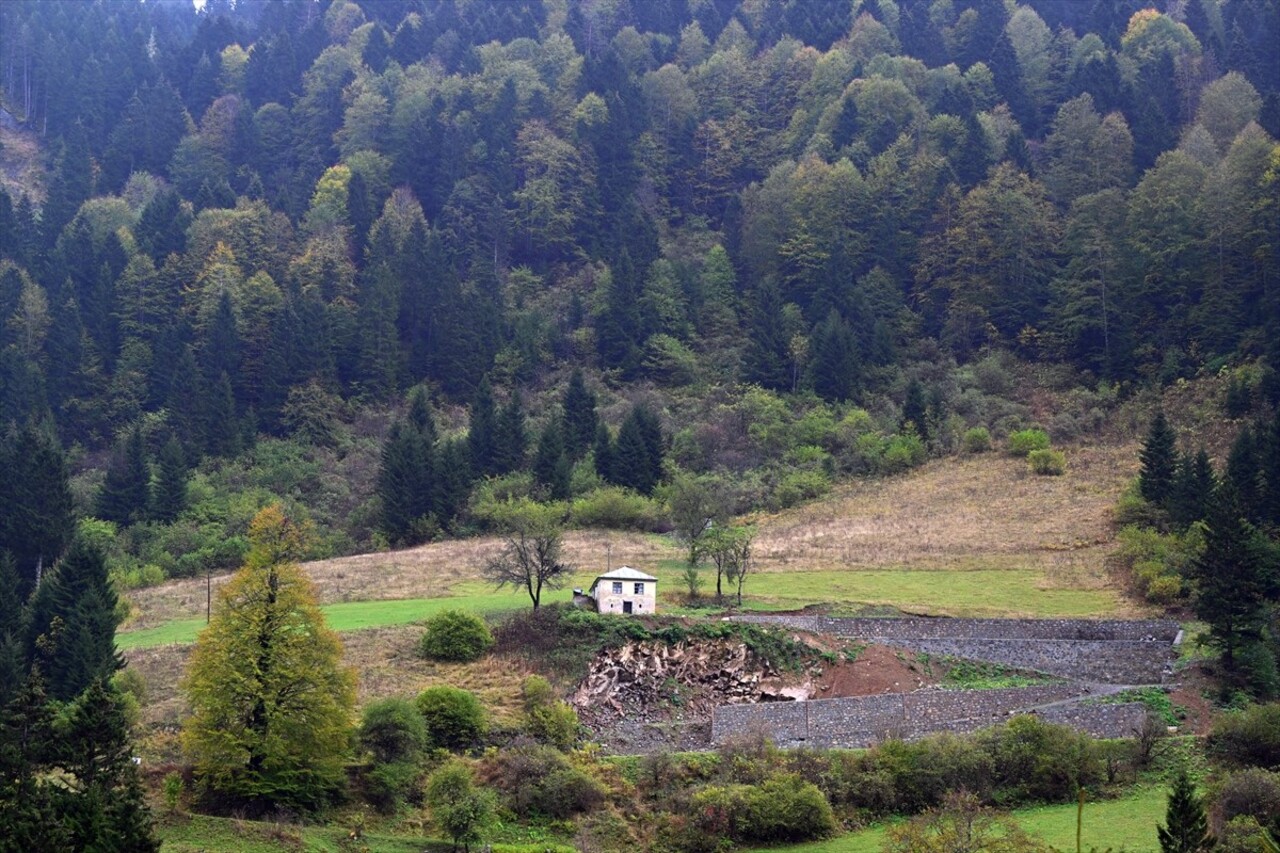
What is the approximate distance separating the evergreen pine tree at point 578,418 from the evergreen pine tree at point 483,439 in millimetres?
3997

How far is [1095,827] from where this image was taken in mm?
44125

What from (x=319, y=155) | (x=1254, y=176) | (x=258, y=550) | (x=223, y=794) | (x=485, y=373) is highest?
(x=319, y=155)

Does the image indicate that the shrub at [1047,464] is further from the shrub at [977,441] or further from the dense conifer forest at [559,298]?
the shrub at [977,441]

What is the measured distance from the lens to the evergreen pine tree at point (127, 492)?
277 ft

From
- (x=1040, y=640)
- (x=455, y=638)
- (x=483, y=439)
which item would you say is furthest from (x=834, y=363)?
(x=455, y=638)

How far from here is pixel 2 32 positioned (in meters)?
155

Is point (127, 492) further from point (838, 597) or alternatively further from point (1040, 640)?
point (1040, 640)

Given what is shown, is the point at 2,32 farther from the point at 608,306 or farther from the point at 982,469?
the point at 982,469

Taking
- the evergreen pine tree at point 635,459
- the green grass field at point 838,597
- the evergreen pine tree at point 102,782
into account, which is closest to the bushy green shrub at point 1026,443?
the evergreen pine tree at point 635,459

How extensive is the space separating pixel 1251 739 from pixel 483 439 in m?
49.7

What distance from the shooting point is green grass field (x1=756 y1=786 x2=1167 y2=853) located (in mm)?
42281

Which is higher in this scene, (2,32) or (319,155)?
(2,32)

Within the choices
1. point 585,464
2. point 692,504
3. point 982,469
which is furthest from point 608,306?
point 692,504

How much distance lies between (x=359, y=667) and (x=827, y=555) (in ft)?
80.8
